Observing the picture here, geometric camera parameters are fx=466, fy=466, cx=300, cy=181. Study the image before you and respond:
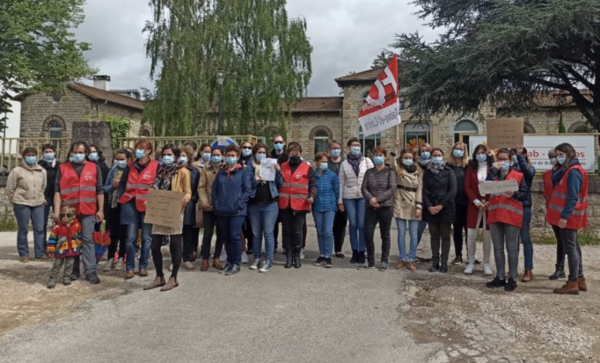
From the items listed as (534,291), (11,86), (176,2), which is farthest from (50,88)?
(534,291)

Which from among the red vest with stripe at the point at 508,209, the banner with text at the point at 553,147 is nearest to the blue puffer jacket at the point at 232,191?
the red vest with stripe at the point at 508,209

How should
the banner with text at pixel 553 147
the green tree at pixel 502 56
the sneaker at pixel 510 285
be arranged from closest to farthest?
the sneaker at pixel 510 285 → the banner with text at pixel 553 147 → the green tree at pixel 502 56

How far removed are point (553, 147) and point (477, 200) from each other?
567cm

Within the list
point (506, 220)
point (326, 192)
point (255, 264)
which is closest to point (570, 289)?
point (506, 220)

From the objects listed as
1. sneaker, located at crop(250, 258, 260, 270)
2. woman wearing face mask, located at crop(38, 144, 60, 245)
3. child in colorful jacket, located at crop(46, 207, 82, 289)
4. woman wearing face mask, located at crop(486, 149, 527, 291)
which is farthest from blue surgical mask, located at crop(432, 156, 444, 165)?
woman wearing face mask, located at crop(38, 144, 60, 245)

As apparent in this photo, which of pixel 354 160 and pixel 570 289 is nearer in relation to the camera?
pixel 570 289

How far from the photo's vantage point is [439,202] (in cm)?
688

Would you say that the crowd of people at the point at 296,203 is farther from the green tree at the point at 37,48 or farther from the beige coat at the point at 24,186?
the green tree at the point at 37,48

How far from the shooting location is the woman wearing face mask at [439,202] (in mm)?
6875

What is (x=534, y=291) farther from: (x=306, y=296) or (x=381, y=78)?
(x=381, y=78)

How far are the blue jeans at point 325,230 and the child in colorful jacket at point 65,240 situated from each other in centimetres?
343

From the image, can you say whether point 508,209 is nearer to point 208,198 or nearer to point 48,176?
point 208,198

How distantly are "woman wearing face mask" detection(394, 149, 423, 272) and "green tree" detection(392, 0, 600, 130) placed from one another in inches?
333

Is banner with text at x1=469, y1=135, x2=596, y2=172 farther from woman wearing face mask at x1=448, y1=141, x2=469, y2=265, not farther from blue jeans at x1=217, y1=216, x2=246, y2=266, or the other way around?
blue jeans at x1=217, y1=216, x2=246, y2=266
